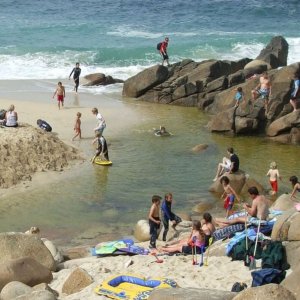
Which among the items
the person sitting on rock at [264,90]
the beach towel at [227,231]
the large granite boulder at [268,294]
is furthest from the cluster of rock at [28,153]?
the large granite boulder at [268,294]

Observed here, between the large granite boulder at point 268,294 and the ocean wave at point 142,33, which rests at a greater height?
the ocean wave at point 142,33

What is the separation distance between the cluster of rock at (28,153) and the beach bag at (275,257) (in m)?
9.71

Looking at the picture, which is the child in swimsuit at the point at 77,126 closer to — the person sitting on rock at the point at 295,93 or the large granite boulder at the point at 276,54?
the person sitting on rock at the point at 295,93

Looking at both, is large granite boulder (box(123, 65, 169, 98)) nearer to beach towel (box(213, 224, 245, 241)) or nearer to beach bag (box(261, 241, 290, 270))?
beach towel (box(213, 224, 245, 241))

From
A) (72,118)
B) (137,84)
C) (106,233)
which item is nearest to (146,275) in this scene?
(106,233)

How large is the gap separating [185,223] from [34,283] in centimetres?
512

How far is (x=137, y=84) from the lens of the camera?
33.8 metres

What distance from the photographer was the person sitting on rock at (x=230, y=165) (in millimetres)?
20281

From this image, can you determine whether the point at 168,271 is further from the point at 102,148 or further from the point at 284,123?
the point at 284,123

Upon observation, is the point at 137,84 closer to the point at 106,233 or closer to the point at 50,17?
the point at 106,233

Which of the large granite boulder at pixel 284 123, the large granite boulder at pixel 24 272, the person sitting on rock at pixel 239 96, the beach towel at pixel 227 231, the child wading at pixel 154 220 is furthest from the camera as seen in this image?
the person sitting on rock at pixel 239 96

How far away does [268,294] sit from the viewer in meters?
9.81

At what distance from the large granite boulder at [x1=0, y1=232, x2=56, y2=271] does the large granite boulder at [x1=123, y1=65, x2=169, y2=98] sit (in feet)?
64.6

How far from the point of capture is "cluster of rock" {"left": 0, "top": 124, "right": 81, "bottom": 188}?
67.7ft
